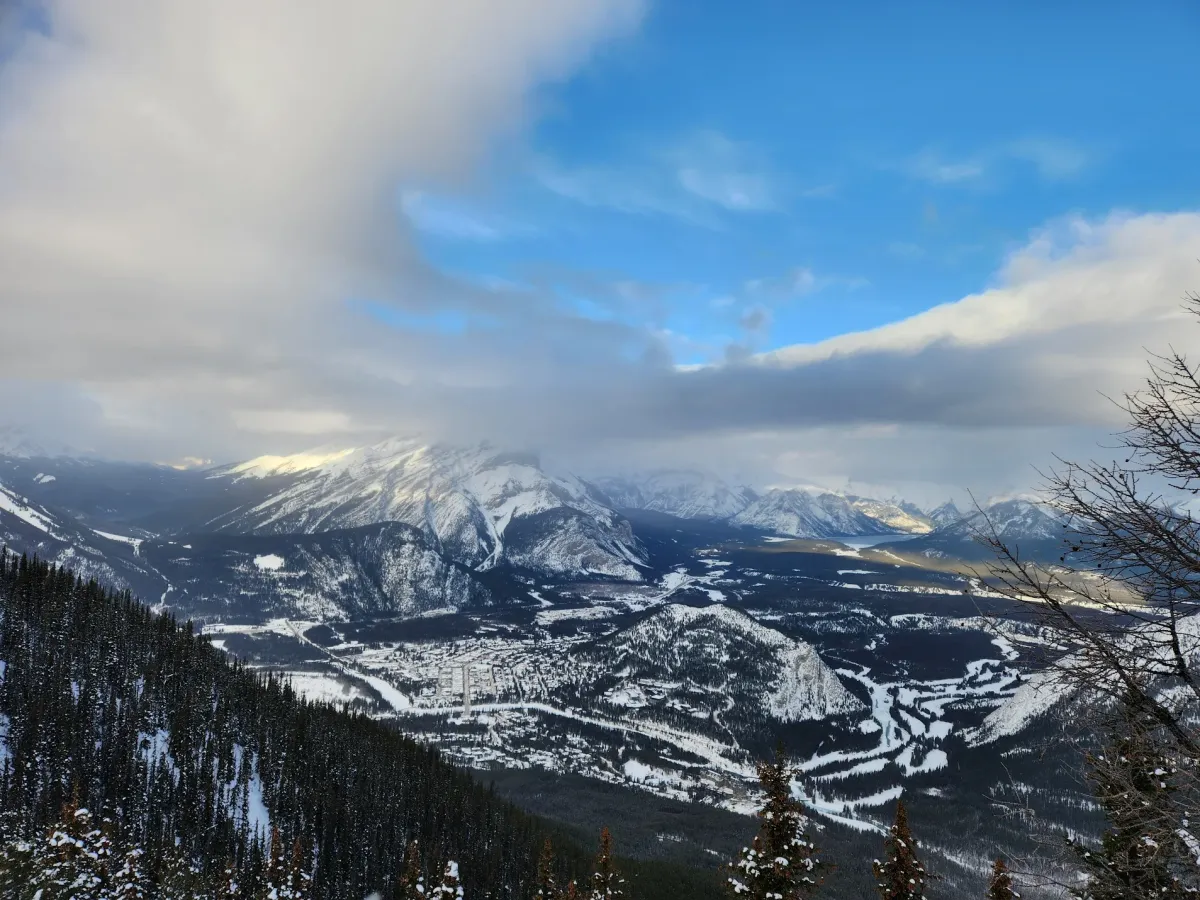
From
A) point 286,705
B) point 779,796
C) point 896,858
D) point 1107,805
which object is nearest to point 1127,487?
point 1107,805

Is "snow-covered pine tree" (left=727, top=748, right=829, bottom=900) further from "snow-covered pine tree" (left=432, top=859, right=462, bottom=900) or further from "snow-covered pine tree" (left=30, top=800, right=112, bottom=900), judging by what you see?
"snow-covered pine tree" (left=30, top=800, right=112, bottom=900)

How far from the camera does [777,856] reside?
81.1 feet

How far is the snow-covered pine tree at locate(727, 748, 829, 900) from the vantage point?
80.0 feet

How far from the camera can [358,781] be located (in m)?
125

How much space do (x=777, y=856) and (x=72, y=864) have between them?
58.5 metres

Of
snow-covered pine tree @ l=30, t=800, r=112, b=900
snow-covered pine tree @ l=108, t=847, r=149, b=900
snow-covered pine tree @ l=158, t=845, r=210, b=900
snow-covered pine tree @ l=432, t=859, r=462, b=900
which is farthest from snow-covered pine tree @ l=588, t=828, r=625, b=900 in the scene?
snow-covered pine tree @ l=158, t=845, r=210, b=900

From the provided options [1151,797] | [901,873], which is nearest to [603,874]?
[901,873]

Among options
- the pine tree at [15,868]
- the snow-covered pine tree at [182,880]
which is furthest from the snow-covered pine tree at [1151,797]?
the snow-covered pine tree at [182,880]

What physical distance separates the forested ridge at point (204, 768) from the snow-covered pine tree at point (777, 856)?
80022 mm

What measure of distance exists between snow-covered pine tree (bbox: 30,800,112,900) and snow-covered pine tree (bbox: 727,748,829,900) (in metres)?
54.9

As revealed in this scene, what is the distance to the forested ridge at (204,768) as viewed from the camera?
3494 inches

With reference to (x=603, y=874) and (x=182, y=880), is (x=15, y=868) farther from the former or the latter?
(x=603, y=874)

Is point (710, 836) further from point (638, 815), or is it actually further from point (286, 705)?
point (286, 705)

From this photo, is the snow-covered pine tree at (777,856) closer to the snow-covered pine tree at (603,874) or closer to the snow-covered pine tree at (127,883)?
the snow-covered pine tree at (603,874)
